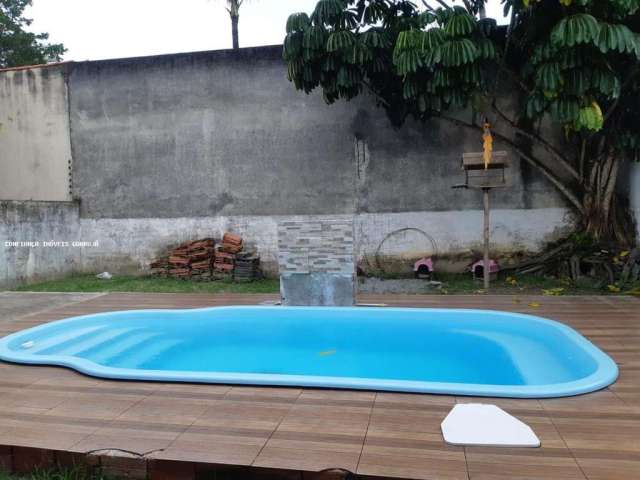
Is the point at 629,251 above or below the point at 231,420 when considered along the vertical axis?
above

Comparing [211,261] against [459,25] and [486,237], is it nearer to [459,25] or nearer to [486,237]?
[486,237]

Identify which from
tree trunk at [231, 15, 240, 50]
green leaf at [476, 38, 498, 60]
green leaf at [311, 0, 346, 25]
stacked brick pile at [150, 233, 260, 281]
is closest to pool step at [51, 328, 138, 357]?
stacked brick pile at [150, 233, 260, 281]

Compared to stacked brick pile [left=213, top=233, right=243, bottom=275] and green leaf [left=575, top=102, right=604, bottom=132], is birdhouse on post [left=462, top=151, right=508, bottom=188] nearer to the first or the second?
green leaf [left=575, top=102, right=604, bottom=132]

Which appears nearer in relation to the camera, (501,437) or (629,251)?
(501,437)

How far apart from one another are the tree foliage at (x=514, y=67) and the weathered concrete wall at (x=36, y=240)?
5.20 m

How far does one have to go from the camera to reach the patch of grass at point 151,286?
314 inches

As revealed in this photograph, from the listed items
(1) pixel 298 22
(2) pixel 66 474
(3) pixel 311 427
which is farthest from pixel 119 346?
(1) pixel 298 22

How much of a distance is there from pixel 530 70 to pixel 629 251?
3.01 meters

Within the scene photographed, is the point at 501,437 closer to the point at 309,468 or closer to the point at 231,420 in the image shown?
the point at 309,468

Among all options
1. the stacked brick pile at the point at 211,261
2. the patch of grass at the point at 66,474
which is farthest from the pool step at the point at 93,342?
the stacked brick pile at the point at 211,261

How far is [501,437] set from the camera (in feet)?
8.19

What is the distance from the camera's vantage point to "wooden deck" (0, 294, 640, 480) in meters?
2.28

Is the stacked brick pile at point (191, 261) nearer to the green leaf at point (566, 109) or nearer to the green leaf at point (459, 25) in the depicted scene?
the green leaf at point (459, 25)

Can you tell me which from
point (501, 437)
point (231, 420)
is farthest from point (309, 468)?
point (501, 437)
